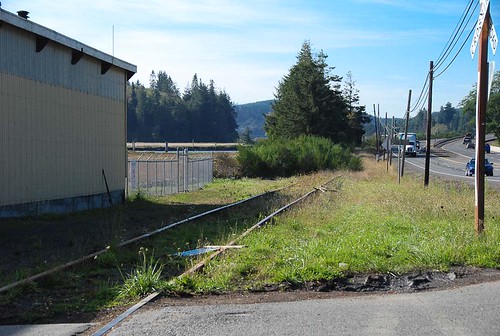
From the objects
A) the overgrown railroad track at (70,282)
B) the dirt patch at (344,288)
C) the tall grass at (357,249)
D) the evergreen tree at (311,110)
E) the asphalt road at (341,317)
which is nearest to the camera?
the asphalt road at (341,317)

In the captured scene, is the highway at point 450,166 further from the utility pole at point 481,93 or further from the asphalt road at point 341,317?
the asphalt road at point 341,317

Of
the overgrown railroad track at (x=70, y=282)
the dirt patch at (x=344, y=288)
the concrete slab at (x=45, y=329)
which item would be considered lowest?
the overgrown railroad track at (x=70, y=282)

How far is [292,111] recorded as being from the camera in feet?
247

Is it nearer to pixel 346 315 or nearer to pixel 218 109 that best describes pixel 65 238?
pixel 346 315

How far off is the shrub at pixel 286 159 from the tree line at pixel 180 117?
301 feet

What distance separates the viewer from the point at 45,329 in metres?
6.42

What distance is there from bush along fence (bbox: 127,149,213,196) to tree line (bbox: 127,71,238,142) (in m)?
107

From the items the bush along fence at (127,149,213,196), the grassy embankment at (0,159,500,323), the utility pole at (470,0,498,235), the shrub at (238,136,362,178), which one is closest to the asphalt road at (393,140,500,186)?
the shrub at (238,136,362,178)

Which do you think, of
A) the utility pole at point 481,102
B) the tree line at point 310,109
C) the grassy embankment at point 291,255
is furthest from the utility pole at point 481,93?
the tree line at point 310,109

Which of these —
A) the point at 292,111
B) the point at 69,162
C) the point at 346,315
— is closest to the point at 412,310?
the point at 346,315

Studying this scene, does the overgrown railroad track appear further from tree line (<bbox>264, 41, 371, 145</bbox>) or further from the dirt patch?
tree line (<bbox>264, 41, 371, 145</bbox>)

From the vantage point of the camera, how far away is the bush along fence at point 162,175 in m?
27.0

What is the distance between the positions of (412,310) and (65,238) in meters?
9.62

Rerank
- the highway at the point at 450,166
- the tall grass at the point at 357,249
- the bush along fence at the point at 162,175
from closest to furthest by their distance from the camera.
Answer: the tall grass at the point at 357,249 < the bush along fence at the point at 162,175 < the highway at the point at 450,166
